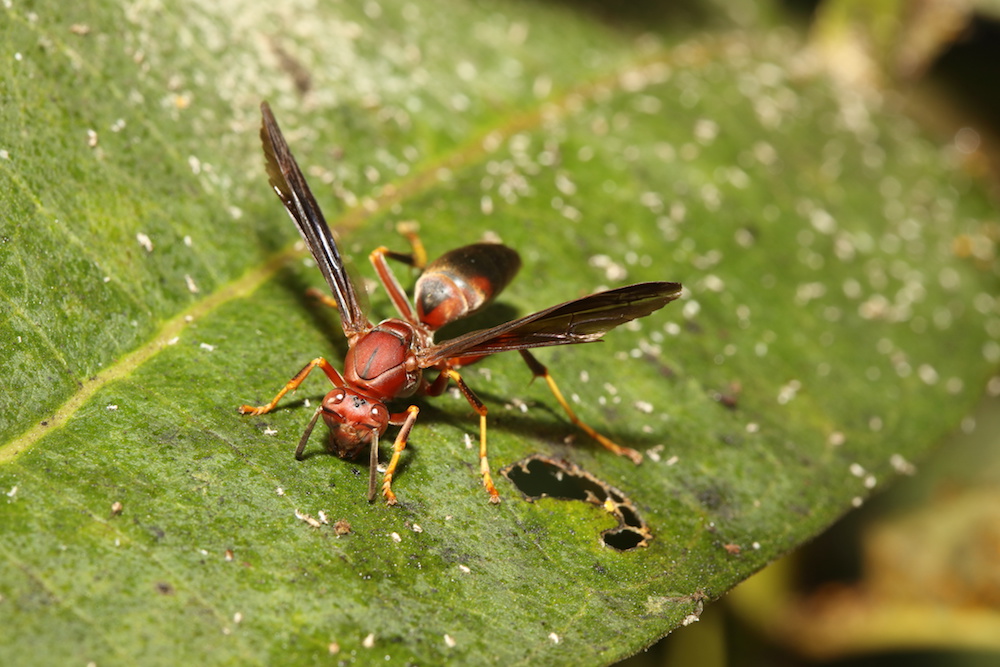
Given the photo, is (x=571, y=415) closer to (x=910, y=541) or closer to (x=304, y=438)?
(x=304, y=438)

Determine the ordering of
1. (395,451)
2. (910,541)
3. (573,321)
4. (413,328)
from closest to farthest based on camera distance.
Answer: (573,321) < (395,451) < (413,328) < (910,541)

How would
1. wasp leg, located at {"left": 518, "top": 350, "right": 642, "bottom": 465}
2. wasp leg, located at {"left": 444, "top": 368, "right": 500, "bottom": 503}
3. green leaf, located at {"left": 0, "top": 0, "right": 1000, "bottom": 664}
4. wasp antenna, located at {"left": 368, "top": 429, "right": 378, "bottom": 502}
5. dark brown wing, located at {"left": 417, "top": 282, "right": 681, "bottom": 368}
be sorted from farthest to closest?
wasp leg, located at {"left": 518, "top": 350, "right": 642, "bottom": 465} < wasp leg, located at {"left": 444, "top": 368, "right": 500, "bottom": 503} < wasp antenna, located at {"left": 368, "top": 429, "right": 378, "bottom": 502} < dark brown wing, located at {"left": 417, "top": 282, "right": 681, "bottom": 368} < green leaf, located at {"left": 0, "top": 0, "right": 1000, "bottom": 664}

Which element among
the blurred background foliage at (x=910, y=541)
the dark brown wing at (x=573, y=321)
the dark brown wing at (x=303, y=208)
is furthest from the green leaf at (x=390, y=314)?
the blurred background foliage at (x=910, y=541)

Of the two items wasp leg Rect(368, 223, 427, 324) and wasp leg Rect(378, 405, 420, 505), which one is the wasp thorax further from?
wasp leg Rect(368, 223, 427, 324)

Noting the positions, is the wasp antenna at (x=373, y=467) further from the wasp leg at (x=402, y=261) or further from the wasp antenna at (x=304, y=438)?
the wasp leg at (x=402, y=261)

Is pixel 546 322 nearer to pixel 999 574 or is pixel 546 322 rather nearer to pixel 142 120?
pixel 142 120

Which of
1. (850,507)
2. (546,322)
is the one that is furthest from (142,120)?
(850,507)

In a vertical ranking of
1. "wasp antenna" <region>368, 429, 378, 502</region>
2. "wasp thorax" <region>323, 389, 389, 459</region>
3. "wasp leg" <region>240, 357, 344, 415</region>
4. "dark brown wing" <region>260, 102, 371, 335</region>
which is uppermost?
"dark brown wing" <region>260, 102, 371, 335</region>

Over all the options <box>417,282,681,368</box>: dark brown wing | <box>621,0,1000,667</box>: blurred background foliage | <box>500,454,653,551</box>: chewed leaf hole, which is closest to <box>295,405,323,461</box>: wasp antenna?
<box>417,282,681,368</box>: dark brown wing

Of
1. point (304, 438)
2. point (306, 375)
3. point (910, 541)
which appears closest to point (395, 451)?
point (304, 438)
